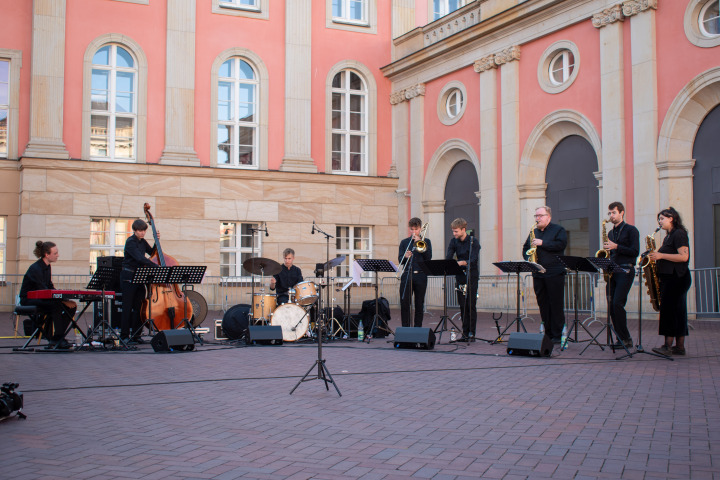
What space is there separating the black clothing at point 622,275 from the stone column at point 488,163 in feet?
36.5

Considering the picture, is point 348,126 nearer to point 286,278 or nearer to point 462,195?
point 462,195

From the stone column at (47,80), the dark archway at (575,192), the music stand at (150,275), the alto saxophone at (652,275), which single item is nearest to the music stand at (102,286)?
the music stand at (150,275)

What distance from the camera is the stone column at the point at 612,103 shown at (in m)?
18.2

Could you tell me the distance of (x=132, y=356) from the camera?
11016mm

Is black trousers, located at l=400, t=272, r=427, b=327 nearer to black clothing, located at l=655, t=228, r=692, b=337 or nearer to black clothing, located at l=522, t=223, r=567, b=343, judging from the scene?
black clothing, located at l=522, t=223, r=567, b=343

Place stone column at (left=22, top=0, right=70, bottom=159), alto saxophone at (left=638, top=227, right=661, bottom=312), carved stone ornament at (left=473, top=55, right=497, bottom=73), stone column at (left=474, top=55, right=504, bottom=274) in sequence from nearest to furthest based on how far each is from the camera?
1. alto saxophone at (left=638, top=227, right=661, bottom=312)
2. stone column at (left=474, top=55, right=504, bottom=274)
3. carved stone ornament at (left=473, top=55, right=497, bottom=73)
4. stone column at (left=22, top=0, right=70, bottom=159)

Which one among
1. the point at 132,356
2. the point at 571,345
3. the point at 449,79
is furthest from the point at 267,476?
the point at 449,79

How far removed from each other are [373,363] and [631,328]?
7.45 metres

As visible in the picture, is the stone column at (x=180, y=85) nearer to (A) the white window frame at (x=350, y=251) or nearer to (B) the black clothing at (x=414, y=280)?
(A) the white window frame at (x=350, y=251)

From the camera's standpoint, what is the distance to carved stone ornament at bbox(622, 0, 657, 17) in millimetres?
17438

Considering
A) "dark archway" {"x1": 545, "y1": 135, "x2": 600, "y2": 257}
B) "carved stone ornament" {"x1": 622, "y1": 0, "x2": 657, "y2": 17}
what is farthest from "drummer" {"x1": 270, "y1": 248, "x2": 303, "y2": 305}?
"carved stone ornament" {"x1": 622, "y1": 0, "x2": 657, "y2": 17}

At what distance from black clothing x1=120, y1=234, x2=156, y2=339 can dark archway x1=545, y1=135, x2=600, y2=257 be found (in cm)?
1165

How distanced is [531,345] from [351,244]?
16.7m

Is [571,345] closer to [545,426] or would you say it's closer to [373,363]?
[373,363]
